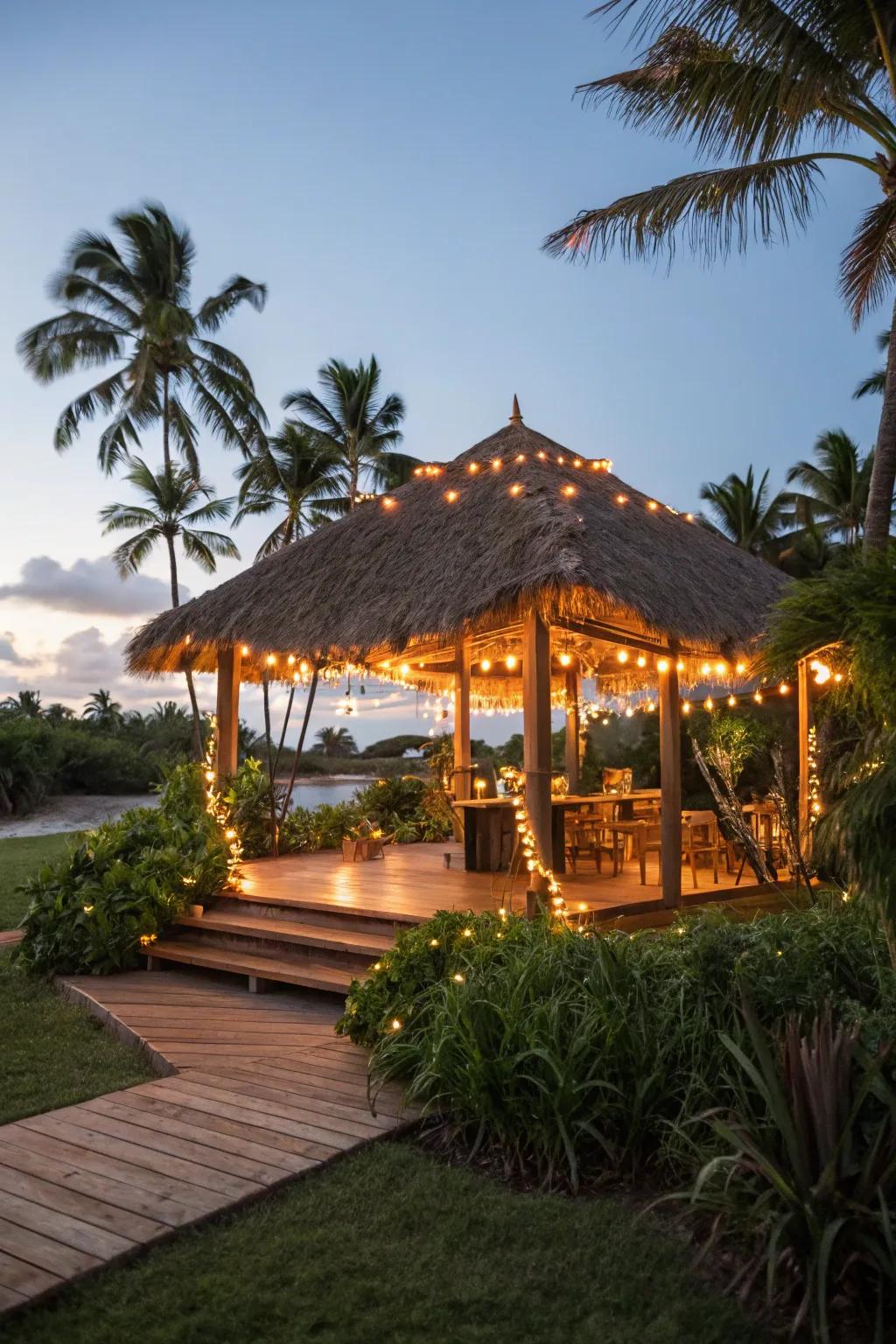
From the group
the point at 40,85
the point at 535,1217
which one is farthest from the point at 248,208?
the point at 535,1217

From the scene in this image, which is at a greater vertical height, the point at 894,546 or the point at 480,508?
the point at 480,508

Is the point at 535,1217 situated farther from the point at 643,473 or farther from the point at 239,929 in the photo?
the point at 643,473

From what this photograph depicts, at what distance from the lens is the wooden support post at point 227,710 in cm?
939

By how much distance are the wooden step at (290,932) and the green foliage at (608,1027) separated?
4.75 ft

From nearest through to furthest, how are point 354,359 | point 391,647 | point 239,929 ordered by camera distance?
1. point 239,929
2. point 391,647
3. point 354,359

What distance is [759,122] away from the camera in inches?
319

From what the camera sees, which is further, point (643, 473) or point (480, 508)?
point (643, 473)

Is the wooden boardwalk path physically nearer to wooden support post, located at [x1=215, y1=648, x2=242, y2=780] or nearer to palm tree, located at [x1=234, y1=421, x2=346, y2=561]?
wooden support post, located at [x1=215, y1=648, x2=242, y2=780]

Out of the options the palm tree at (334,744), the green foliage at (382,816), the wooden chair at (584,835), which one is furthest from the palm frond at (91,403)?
the wooden chair at (584,835)

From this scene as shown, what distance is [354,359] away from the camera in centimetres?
2303

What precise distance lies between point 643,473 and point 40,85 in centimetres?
6217

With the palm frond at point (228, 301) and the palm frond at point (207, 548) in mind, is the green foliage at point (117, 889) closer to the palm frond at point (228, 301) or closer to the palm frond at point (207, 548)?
the palm frond at point (207, 548)

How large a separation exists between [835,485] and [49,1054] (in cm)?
2450

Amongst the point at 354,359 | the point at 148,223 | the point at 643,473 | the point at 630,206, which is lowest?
the point at 630,206
